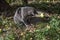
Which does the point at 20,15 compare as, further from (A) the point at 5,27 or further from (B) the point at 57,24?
(B) the point at 57,24

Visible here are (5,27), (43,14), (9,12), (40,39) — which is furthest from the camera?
(9,12)

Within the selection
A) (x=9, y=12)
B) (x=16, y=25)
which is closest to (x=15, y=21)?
(x=16, y=25)

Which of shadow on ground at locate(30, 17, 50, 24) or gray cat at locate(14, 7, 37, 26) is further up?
gray cat at locate(14, 7, 37, 26)

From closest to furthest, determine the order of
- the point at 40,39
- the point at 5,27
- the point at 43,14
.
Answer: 1. the point at 40,39
2. the point at 5,27
3. the point at 43,14

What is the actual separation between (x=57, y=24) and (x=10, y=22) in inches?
65.0

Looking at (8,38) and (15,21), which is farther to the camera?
(15,21)

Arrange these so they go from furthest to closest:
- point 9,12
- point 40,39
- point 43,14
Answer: point 9,12 < point 43,14 < point 40,39

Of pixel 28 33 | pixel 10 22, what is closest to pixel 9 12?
pixel 10 22

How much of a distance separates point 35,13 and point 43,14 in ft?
0.94

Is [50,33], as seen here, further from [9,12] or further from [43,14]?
[9,12]

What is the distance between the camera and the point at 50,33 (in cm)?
620

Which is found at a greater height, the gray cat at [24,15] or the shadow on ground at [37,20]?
the gray cat at [24,15]

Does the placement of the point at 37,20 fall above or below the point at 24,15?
below

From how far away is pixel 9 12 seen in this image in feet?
27.4
